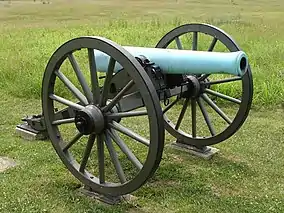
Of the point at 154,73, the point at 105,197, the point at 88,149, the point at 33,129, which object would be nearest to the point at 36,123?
the point at 33,129

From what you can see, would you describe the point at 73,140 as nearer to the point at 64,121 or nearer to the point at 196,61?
the point at 64,121

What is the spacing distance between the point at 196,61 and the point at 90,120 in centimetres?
97

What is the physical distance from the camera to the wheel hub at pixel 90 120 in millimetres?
4129

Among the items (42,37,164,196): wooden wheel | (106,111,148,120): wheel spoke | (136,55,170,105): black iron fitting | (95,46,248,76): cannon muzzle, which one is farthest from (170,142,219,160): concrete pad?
(106,111,148,120): wheel spoke

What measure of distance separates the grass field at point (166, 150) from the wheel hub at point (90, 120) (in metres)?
0.66

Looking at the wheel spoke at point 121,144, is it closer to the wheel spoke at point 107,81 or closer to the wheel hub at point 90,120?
the wheel hub at point 90,120

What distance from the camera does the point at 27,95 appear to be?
8.10m

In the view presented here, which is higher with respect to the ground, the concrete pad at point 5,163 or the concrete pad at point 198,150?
the concrete pad at point 198,150

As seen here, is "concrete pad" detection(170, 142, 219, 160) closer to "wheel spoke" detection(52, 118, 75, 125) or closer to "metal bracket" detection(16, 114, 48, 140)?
"metal bracket" detection(16, 114, 48, 140)

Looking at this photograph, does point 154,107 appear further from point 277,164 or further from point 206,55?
point 277,164

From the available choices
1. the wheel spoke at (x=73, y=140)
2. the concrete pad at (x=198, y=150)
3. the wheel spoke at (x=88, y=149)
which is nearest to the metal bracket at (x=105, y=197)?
the wheel spoke at (x=88, y=149)

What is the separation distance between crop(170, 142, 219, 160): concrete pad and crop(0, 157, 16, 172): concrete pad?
175cm

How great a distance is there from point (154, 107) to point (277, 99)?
4438mm

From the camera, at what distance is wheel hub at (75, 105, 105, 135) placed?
13.5ft
